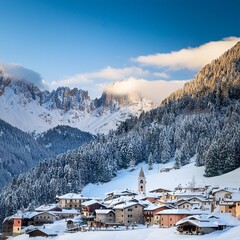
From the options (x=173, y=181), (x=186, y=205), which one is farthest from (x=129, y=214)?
(x=173, y=181)

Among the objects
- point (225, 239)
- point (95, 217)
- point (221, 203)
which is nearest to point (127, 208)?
point (95, 217)

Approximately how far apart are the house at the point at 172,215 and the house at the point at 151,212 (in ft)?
21.8

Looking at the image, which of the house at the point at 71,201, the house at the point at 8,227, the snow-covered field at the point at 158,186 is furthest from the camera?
the house at the point at 71,201

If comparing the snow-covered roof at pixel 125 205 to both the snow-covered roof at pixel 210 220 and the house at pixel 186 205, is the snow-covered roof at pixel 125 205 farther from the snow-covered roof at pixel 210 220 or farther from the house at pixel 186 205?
the snow-covered roof at pixel 210 220

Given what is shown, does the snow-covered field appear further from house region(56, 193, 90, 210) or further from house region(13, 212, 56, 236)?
house region(56, 193, 90, 210)

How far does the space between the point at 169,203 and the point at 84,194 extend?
49.7 meters

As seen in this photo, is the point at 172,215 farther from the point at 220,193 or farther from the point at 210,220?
the point at 220,193

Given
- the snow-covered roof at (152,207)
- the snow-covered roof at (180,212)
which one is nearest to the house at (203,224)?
the snow-covered roof at (180,212)

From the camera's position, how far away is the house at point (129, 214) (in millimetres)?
136625

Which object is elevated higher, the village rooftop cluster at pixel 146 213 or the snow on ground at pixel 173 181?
the snow on ground at pixel 173 181

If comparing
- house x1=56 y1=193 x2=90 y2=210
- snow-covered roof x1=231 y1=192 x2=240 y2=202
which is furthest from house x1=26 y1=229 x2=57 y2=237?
house x1=56 y1=193 x2=90 y2=210

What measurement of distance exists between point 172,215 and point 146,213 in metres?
14.1

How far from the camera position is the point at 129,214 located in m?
138

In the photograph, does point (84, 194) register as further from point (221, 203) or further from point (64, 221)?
point (221, 203)
